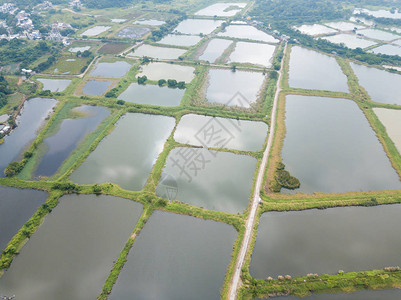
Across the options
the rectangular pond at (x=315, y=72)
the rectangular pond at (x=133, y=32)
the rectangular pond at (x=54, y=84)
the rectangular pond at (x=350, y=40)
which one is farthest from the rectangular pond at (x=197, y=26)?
the rectangular pond at (x=54, y=84)

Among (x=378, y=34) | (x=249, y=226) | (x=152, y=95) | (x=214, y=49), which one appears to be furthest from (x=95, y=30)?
(x=378, y=34)

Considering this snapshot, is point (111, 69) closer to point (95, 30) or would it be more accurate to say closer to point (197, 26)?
point (95, 30)

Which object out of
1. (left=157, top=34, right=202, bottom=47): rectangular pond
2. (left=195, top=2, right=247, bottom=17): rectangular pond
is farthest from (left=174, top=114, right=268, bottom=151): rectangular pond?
(left=195, top=2, right=247, bottom=17): rectangular pond

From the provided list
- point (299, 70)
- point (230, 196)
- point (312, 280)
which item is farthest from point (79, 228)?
point (299, 70)

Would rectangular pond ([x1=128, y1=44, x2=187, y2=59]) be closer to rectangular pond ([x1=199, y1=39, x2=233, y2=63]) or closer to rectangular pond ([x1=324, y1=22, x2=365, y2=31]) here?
rectangular pond ([x1=199, y1=39, x2=233, y2=63])

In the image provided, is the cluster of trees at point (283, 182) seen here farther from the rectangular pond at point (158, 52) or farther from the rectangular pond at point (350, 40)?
the rectangular pond at point (350, 40)

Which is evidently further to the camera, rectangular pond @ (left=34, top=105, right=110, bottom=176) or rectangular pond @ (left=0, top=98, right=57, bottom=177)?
rectangular pond @ (left=0, top=98, right=57, bottom=177)

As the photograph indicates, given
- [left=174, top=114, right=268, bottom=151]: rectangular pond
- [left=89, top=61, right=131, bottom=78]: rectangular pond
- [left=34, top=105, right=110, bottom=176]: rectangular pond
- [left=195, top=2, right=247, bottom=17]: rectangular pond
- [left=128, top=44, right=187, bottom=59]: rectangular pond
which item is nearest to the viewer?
[left=34, top=105, right=110, bottom=176]: rectangular pond
